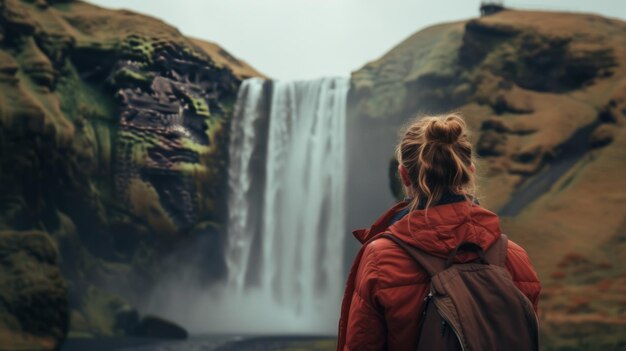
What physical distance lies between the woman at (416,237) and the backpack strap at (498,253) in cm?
2

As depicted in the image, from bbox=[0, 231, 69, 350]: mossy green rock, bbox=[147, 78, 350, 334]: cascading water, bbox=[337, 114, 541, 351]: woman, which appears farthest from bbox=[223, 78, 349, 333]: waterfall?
bbox=[337, 114, 541, 351]: woman

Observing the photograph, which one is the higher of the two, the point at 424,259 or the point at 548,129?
the point at 424,259

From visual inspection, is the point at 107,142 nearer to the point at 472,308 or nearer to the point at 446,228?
the point at 446,228

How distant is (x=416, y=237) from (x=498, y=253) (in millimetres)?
324

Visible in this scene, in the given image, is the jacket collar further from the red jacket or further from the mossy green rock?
the mossy green rock

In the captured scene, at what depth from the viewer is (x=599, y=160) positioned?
25812mm

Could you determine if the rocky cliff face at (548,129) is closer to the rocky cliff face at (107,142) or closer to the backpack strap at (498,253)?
the rocky cliff face at (107,142)

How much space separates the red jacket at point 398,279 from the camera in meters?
2.69

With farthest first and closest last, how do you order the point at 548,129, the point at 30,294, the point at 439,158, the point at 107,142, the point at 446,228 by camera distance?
the point at 107,142
the point at 548,129
the point at 30,294
the point at 439,158
the point at 446,228

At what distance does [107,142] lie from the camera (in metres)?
32.3

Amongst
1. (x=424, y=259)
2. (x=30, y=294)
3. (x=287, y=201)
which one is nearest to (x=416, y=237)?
(x=424, y=259)

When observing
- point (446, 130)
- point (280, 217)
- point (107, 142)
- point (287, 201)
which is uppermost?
point (446, 130)

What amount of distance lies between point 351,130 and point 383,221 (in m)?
31.7

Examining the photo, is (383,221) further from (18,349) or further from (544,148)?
(544,148)
